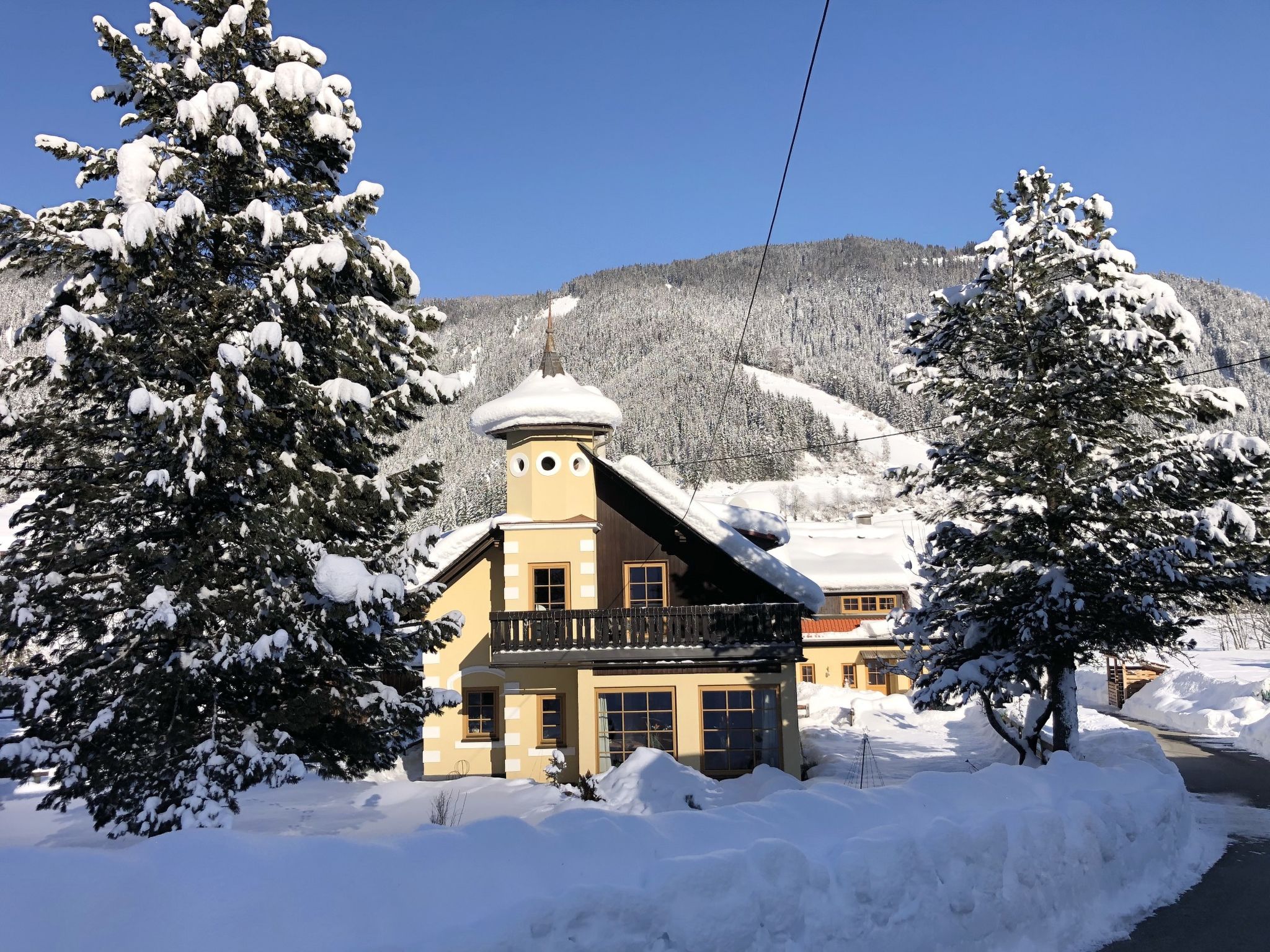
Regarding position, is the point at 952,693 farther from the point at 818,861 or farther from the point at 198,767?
the point at 198,767

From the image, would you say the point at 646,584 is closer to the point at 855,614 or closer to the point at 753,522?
the point at 753,522

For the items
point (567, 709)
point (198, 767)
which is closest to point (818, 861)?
point (198, 767)

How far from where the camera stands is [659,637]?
1841 centimetres

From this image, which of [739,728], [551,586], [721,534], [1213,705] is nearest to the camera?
[739,728]

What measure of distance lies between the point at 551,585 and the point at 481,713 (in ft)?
11.3

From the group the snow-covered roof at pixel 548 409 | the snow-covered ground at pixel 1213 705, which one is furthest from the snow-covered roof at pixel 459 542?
the snow-covered ground at pixel 1213 705

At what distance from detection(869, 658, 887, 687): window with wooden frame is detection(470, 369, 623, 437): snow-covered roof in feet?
74.3

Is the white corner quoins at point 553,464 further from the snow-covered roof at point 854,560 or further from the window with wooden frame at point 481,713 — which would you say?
the snow-covered roof at point 854,560

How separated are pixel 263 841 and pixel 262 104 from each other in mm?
9124

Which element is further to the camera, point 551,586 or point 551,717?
point 551,586

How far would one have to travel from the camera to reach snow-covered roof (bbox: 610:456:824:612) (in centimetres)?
1850

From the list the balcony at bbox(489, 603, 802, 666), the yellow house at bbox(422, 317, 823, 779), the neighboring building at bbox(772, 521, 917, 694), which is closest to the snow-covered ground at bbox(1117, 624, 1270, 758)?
the neighboring building at bbox(772, 521, 917, 694)

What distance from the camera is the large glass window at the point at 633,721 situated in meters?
18.4

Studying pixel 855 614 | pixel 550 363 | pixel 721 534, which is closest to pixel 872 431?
pixel 855 614
